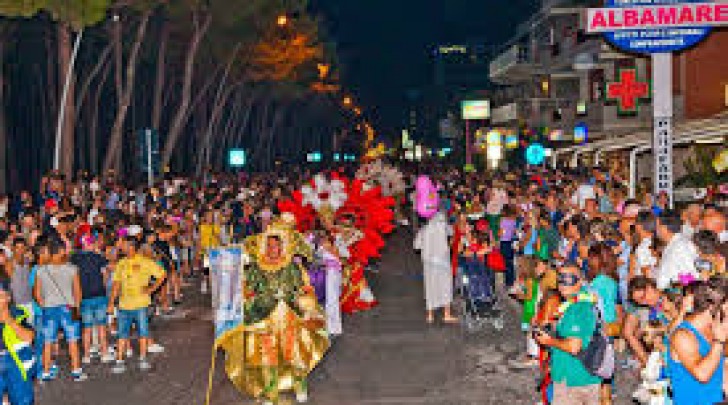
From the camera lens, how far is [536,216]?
1516 cm

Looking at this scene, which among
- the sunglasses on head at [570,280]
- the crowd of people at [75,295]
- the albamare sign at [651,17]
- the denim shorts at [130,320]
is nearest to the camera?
the sunglasses on head at [570,280]

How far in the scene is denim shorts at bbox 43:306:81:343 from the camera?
38.4 feet

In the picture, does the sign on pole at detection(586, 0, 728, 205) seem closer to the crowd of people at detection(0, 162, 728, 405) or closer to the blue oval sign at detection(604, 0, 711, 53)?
the blue oval sign at detection(604, 0, 711, 53)

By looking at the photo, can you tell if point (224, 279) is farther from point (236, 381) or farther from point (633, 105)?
point (633, 105)

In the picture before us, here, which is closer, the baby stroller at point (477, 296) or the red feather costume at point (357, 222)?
the baby stroller at point (477, 296)

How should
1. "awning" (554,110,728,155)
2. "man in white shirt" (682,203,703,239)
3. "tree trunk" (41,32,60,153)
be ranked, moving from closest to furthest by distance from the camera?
"man in white shirt" (682,203,703,239) → "awning" (554,110,728,155) → "tree trunk" (41,32,60,153)

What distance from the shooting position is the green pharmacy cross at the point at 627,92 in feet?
94.0

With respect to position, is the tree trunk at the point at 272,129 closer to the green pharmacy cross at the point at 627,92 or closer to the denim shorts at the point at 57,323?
the green pharmacy cross at the point at 627,92

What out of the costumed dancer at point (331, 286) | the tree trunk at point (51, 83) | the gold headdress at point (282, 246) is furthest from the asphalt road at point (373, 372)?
the tree trunk at point (51, 83)

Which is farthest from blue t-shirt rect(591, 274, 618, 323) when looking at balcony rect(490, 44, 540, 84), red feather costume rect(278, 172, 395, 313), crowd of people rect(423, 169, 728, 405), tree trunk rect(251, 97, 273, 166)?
tree trunk rect(251, 97, 273, 166)

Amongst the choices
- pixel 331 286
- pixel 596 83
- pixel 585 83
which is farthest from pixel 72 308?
pixel 585 83

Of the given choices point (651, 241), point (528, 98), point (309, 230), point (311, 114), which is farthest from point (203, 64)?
point (311, 114)

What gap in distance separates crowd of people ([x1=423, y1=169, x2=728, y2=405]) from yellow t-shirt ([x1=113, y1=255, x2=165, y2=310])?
4363 mm

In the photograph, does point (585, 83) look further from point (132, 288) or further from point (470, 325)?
point (132, 288)
